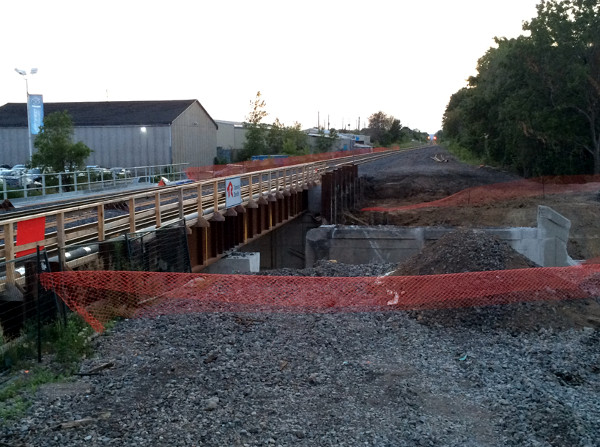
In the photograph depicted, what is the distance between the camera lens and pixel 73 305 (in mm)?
8930

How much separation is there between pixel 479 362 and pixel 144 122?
43792 mm

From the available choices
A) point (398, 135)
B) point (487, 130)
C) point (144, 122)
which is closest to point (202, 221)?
point (144, 122)

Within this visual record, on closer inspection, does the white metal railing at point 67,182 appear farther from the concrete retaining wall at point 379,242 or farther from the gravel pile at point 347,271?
the gravel pile at point 347,271

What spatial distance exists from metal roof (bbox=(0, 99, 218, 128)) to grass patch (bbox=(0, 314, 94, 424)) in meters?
41.0

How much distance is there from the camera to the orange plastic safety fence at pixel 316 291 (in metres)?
9.95

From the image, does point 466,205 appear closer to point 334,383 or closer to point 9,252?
point 334,383

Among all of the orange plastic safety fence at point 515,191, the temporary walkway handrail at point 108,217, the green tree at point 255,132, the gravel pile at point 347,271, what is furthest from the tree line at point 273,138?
the gravel pile at point 347,271

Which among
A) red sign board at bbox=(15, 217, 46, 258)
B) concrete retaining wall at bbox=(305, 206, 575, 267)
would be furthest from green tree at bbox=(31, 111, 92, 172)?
red sign board at bbox=(15, 217, 46, 258)

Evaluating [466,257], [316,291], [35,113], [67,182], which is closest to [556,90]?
[67,182]

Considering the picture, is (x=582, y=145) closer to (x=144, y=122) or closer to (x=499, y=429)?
(x=144, y=122)

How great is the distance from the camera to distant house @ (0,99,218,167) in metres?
48.4

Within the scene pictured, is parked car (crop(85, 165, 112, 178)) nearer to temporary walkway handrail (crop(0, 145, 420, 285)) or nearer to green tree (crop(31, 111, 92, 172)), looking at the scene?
green tree (crop(31, 111, 92, 172))

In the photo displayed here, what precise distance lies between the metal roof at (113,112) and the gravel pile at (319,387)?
1613 inches

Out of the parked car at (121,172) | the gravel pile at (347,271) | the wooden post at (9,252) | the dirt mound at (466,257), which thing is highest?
the parked car at (121,172)
